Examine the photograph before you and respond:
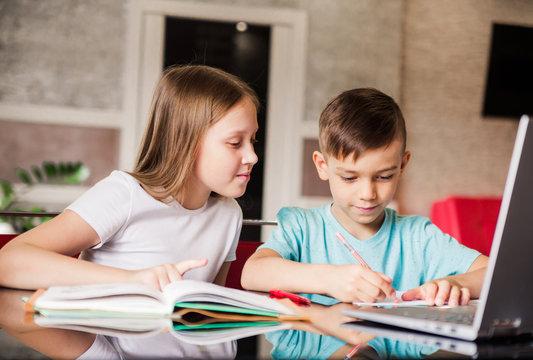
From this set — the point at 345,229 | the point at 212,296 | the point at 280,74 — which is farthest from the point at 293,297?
the point at 280,74

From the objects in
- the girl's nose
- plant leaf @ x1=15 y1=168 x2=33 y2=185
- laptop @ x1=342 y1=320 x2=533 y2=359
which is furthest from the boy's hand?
plant leaf @ x1=15 y1=168 x2=33 y2=185

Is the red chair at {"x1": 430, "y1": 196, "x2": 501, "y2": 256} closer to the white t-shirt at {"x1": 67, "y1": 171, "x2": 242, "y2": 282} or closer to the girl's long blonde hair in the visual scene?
the white t-shirt at {"x1": 67, "y1": 171, "x2": 242, "y2": 282}

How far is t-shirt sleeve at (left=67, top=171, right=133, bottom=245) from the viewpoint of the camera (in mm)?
1133

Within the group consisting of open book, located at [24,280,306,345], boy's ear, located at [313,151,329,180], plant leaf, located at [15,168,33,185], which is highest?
boy's ear, located at [313,151,329,180]

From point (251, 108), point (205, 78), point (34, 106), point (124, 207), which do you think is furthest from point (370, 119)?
point (34, 106)

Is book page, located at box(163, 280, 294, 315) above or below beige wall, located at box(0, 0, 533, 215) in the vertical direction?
below

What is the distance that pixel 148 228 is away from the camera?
1.28m

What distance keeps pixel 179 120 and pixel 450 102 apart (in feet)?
12.3

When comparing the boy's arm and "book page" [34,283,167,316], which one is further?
the boy's arm

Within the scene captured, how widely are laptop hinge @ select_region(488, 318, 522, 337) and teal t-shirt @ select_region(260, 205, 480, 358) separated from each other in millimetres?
578

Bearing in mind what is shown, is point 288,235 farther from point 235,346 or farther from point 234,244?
point 235,346

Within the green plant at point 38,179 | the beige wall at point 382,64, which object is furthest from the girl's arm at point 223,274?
the beige wall at point 382,64

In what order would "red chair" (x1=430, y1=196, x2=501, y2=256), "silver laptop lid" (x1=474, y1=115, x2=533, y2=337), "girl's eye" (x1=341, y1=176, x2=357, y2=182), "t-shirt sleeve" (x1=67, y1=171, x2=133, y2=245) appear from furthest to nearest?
"red chair" (x1=430, y1=196, x2=501, y2=256) → "girl's eye" (x1=341, y1=176, x2=357, y2=182) → "t-shirt sleeve" (x1=67, y1=171, x2=133, y2=245) → "silver laptop lid" (x1=474, y1=115, x2=533, y2=337)

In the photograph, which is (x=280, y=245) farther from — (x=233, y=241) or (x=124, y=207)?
(x=124, y=207)
